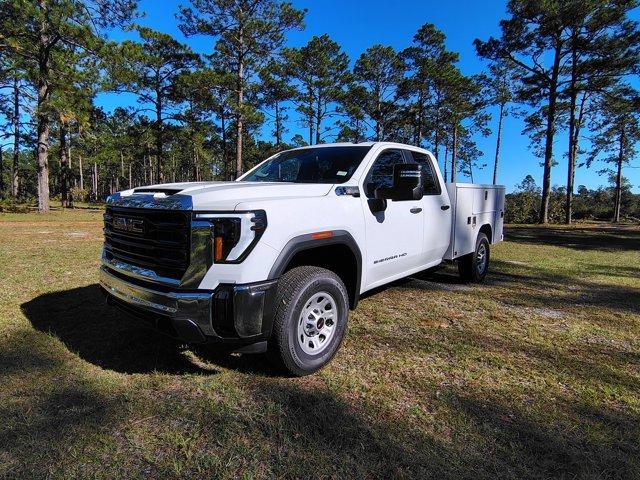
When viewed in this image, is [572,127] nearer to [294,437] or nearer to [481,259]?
[481,259]

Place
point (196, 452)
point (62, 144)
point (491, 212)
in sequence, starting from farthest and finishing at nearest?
1. point (62, 144)
2. point (491, 212)
3. point (196, 452)

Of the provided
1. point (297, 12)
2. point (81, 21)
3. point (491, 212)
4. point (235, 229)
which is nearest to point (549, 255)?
point (491, 212)

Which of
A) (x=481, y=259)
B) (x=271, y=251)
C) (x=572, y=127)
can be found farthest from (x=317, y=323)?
(x=572, y=127)

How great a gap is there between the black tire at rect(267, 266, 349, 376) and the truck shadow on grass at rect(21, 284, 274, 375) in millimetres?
327

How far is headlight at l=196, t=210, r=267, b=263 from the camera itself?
8.86 feet

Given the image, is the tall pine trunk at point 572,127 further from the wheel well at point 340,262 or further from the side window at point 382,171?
the wheel well at point 340,262

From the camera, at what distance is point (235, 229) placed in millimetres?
2699

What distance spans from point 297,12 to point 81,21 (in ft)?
33.8

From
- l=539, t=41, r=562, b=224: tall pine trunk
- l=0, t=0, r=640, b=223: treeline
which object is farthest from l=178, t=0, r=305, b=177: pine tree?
l=539, t=41, r=562, b=224: tall pine trunk

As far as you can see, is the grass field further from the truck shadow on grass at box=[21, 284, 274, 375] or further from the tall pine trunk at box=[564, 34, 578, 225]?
the tall pine trunk at box=[564, 34, 578, 225]

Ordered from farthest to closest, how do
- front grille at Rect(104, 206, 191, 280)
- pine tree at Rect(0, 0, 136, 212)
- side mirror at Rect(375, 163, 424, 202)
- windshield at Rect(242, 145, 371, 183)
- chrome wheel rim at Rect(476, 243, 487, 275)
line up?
pine tree at Rect(0, 0, 136, 212), chrome wheel rim at Rect(476, 243, 487, 275), windshield at Rect(242, 145, 371, 183), side mirror at Rect(375, 163, 424, 202), front grille at Rect(104, 206, 191, 280)

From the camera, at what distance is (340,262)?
369 centimetres

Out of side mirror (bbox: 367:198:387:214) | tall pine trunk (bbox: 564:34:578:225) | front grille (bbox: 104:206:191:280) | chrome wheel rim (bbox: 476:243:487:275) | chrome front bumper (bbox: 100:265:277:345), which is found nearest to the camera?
chrome front bumper (bbox: 100:265:277:345)

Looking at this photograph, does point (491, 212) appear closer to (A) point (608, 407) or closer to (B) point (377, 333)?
(B) point (377, 333)
